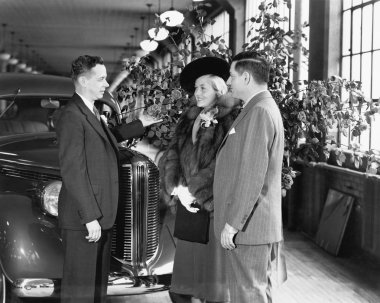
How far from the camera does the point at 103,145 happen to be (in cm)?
256

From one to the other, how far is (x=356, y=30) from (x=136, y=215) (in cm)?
349

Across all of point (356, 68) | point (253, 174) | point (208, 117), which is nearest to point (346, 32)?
point (356, 68)

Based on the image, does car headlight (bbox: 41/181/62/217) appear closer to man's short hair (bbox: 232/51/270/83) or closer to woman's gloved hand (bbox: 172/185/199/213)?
woman's gloved hand (bbox: 172/185/199/213)

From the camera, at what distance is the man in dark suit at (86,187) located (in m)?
2.44

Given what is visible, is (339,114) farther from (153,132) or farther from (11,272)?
(11,272)

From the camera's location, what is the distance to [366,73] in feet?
17.5

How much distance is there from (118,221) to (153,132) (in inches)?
40.8

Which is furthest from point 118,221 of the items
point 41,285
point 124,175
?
point 41,285

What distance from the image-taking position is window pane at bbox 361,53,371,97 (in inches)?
207

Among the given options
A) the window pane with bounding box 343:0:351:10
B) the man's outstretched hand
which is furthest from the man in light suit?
the window pane with bounding box 343:0:351:10

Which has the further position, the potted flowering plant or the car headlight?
the potted flowering plant

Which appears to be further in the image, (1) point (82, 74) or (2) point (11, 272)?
(2) point (11, 272)

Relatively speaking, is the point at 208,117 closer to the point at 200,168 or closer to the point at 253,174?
the point at 200,168

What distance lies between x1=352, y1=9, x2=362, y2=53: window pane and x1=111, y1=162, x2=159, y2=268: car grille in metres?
3.19
